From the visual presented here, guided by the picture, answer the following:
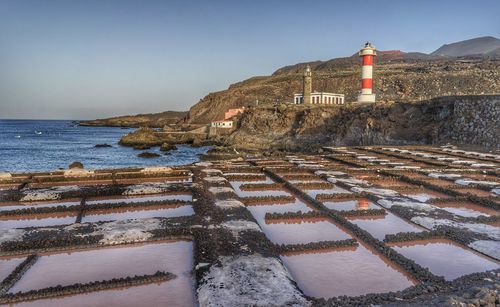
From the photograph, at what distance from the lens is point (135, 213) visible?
10633mm

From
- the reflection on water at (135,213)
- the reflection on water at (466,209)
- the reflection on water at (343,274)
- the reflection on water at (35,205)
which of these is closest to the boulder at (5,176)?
the reflection on water at (35,205)

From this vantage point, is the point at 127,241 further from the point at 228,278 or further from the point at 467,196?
the point at 467,196

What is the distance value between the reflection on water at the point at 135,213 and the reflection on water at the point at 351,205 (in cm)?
447

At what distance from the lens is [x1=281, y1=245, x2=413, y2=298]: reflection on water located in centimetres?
620

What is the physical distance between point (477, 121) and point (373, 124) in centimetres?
1310

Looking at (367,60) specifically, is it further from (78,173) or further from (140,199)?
(140,199)

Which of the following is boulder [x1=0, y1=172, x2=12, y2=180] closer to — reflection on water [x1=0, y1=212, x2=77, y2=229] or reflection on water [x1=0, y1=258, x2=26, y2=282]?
reflection on water [x1=0, y1=212, x2=77, y2=229]

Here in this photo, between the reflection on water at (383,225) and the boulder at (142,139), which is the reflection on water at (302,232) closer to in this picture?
the reflection on water at (383,225)

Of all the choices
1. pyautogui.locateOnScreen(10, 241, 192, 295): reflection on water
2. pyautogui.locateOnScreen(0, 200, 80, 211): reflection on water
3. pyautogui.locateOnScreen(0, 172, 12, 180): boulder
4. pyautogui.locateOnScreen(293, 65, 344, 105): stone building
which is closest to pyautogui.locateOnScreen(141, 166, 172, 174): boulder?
pyautogui.locateOnScreen(0, 200, 80, 211): reflection on water

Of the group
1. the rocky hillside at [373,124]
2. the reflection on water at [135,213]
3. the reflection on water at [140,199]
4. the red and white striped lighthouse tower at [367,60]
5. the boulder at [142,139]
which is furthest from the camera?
the boulder at [142,139]

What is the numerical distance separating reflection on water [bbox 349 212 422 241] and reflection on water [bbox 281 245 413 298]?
1.38 metres

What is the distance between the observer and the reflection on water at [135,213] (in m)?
10.1

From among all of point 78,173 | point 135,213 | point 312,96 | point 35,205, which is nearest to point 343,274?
point 135,213

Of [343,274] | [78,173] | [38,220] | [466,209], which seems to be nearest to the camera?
[343,274]
